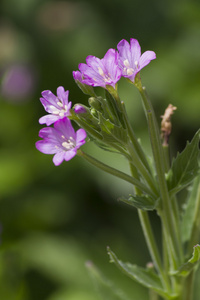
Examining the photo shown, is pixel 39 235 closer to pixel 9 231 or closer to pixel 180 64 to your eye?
pixel 9 231

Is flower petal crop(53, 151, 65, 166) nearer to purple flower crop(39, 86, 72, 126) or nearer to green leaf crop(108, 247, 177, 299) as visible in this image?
purple flower crop(39, 86, 72, 126)

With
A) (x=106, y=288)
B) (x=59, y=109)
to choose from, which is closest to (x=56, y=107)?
(x=59, y=109)

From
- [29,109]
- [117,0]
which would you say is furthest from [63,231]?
[117,0]

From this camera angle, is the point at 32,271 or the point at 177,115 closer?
the point at 32,271

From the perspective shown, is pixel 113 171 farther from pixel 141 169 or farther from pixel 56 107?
pixel 56 107

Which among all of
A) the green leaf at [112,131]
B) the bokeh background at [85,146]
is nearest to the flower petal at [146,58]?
the green leaf at [112,131]

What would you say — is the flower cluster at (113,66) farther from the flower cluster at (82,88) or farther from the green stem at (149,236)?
the green stem at (149,236)

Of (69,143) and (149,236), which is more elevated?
(69,143)

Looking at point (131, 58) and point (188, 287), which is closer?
point (131, 58)
